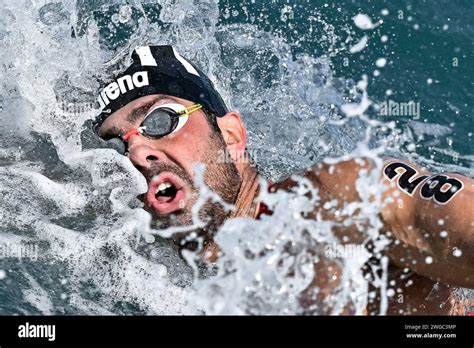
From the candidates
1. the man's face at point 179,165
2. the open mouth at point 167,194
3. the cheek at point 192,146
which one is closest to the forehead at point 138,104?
the man's face at point 179,165

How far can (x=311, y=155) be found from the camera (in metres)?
5.11

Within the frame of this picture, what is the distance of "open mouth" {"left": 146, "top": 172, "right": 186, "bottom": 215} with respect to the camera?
3.90m

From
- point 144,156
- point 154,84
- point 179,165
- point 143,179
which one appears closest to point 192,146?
point 179,165

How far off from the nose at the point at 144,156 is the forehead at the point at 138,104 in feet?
0.73

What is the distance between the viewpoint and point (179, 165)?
397 cm

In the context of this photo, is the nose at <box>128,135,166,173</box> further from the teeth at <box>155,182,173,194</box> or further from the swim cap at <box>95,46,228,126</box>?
the swim cap at <box>95,46,228,126</box>

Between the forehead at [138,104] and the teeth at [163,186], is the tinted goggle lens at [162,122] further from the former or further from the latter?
the teeth at [163,186]

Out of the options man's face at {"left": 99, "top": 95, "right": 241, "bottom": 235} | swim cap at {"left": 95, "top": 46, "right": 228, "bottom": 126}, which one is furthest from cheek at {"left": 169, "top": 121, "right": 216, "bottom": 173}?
swim cap at {"left": 95, "top": 46, "right": 228, "bottom": 126}

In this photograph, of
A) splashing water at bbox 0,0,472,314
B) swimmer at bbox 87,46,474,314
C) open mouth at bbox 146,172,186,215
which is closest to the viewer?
swimmer at bbox 87,46,474,314
